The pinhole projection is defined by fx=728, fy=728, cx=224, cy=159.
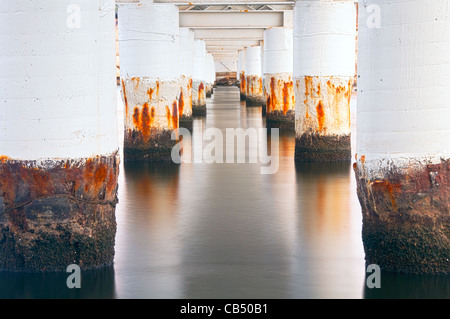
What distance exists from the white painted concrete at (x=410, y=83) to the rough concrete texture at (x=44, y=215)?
2728 millimetres

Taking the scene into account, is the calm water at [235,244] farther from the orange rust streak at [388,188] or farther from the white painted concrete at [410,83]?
the white painted concrete at [410,83]

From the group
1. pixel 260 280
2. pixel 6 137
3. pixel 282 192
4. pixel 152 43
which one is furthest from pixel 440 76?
pixel 152 43

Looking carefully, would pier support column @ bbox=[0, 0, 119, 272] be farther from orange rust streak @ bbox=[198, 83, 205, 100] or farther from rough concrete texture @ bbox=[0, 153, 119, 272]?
orange rust streak @ bbox=[198, 83, 205, 100]

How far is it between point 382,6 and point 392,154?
1.31 meters

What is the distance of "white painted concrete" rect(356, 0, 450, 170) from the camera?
20.7 ft

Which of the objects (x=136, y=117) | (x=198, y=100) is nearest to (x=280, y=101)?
(x=198, y=100)

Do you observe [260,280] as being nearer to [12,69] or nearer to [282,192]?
[12,69]

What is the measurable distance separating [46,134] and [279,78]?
1789 cm

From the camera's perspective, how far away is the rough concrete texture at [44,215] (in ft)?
21.6

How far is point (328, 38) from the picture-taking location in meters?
14.0

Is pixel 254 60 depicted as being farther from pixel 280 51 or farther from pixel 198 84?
pixel 280 51

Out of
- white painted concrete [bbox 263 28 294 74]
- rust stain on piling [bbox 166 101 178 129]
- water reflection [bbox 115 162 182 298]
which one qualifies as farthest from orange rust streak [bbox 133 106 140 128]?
white painted concrete [bbox 263 28 294 74]

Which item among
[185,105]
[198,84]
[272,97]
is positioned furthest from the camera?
[198,84]

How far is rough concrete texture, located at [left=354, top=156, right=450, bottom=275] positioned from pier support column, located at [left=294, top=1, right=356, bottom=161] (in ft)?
24.7
